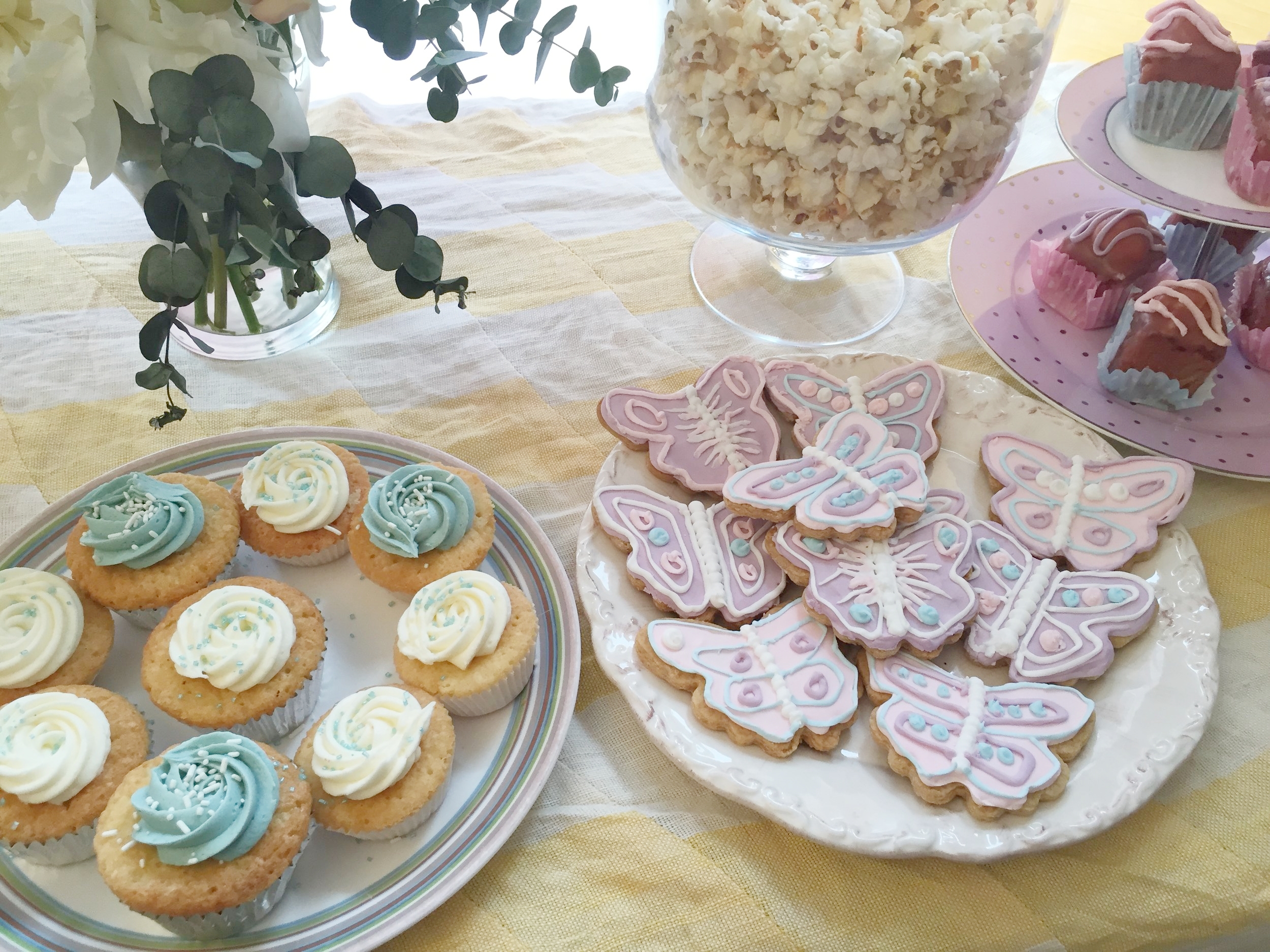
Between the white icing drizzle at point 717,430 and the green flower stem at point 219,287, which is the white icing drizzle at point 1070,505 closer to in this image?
the white icing drizzle at point 717,430

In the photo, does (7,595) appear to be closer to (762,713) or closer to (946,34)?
(762,713)

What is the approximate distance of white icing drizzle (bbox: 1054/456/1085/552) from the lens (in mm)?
979

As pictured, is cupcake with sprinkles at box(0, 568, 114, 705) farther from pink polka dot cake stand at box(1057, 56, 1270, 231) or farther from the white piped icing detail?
pink polka dot cake stand at box(1057, 56, 1270, 231)

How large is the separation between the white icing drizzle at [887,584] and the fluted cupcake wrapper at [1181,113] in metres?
0.65

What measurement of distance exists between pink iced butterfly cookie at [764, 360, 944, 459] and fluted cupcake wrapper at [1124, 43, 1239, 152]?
0.41 meters

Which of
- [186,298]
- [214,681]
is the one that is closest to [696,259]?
[186,298]

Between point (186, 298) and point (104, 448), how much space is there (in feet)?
1.35

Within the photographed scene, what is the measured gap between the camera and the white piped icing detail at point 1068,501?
3.21 ft

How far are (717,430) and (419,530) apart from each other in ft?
1.15

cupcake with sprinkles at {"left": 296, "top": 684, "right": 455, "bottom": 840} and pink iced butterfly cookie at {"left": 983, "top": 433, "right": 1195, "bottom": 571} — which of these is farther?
pink iced butterfly cookie at {"left": 983, "top": 433, "right": 1195, "bottom": 571}

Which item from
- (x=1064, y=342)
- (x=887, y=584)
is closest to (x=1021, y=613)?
(x=887, y=584)

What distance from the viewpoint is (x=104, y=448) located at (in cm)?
113

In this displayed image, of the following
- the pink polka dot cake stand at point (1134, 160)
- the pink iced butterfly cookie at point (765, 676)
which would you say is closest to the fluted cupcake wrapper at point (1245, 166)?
the pink polka dot cake stand at point (1134, 160)

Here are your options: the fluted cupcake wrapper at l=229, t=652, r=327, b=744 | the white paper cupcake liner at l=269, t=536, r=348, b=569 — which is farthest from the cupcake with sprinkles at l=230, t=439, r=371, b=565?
the fluted cupcake wrapper at l=229, t=652, r=327, b=744
